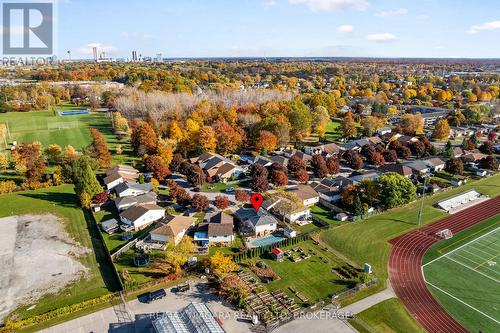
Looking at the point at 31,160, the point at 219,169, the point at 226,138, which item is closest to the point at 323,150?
the point at 226,138

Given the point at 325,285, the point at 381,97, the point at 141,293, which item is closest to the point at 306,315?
the point at 325,285

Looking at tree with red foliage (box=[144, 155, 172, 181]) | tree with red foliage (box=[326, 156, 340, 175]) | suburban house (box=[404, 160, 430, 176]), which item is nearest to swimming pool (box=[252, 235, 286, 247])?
tree with red foliage (box=[326, 156, 340, 175])

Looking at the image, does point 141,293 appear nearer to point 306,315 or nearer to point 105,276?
point 105,276

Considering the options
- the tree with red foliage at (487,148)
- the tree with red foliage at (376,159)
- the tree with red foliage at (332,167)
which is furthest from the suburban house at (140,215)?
the tree with red foliage at (487,148)

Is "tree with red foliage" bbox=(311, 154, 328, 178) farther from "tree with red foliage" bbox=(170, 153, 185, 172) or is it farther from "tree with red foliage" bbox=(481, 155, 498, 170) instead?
"tree with red foliage" bbox=(481, 155, 498, 170)

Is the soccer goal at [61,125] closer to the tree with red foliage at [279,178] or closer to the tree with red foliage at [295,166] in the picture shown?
the tree with red foliage at [295,166]

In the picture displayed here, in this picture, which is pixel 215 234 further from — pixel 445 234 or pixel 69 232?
pixel 445 234
